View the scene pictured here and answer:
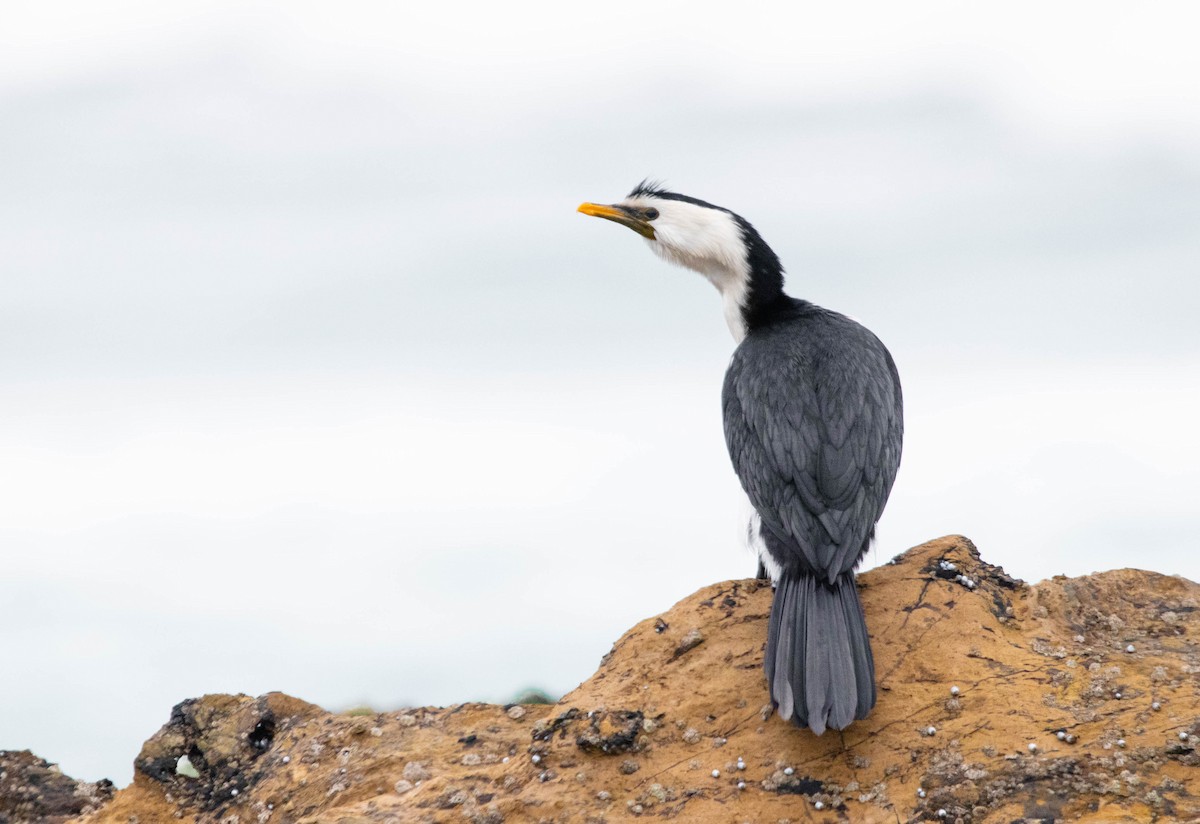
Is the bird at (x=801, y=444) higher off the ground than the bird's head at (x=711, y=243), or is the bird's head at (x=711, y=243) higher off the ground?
the bird's head at (x=711, y=243)

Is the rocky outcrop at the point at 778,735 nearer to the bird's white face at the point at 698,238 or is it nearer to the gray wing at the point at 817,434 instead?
the gray wing at the point at 817,434

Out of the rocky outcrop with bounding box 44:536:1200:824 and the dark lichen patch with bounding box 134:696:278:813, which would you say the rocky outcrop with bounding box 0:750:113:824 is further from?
the dark lichen patch with bounding box 134:696:278:813

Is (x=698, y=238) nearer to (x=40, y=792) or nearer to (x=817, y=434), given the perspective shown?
(x=817, y=434)

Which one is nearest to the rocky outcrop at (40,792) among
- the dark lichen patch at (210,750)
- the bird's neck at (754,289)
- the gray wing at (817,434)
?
the dark lichen patch at (210,750)

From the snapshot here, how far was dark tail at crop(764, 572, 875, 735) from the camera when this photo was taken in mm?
5977

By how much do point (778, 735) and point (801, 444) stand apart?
1772 mm

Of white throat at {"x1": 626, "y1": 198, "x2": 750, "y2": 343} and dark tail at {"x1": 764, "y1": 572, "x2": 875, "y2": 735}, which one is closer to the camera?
dark tail at {"x1": 764, "y1": 572, "x2": 875, "y2": 735}

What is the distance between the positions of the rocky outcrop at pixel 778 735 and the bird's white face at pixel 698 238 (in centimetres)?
231

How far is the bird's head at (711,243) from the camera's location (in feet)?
28.8

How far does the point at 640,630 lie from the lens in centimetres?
724

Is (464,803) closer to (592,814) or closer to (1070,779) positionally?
(592,814)

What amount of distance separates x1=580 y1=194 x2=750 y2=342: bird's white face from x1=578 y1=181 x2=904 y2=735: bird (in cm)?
1

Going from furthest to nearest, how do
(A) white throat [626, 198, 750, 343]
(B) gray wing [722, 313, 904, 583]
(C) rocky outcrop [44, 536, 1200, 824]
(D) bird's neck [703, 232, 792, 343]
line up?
(A) white throat [626, 198, 750, 343] → (D) bird's neck [703, 232, 792, 343] → (B) gray wing [722, 313, 904, 583] → (C) rocky outcrop [44, 536, 1200, 824]

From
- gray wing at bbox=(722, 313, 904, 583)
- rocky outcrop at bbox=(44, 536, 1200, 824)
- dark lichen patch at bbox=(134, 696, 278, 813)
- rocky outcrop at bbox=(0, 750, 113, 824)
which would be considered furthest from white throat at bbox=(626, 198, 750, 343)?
rocky outcrop at bbox=(0, 750, 113, 824)
